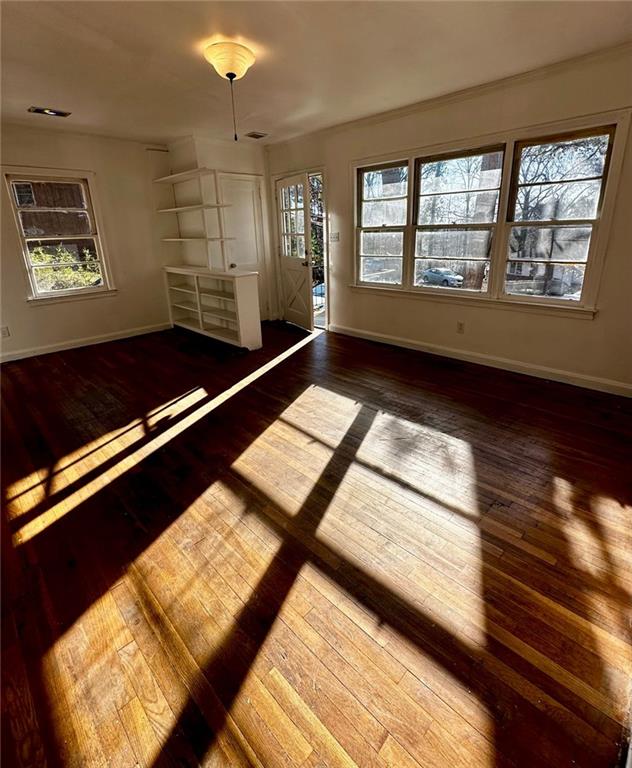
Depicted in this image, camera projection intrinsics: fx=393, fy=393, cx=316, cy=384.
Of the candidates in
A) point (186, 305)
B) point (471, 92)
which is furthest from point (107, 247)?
point (471, 92)

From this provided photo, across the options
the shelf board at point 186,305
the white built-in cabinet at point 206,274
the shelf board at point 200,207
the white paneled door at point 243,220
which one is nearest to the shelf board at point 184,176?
the white built-in cabinet at point 206,274

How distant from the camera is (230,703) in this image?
135 centimetres

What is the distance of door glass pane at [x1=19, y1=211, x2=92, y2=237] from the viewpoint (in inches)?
189

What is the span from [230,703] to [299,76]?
4230mm

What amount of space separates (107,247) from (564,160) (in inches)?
216

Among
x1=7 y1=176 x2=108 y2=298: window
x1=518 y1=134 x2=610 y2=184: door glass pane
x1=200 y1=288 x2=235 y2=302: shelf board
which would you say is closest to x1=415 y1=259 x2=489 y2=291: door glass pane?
x1=518 y1=134 x2=610 y2=184: door glass pane

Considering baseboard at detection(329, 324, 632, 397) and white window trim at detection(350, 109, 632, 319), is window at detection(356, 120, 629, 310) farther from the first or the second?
baseboard at detection(329, 324, 632, 397)

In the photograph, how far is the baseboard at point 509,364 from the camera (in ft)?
11.8

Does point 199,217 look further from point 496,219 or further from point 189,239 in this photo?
point 496,219

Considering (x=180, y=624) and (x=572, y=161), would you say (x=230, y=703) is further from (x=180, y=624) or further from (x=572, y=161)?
(x=572, y=161)

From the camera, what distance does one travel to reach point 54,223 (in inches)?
197

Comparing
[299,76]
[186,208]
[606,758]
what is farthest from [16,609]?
[186,208]

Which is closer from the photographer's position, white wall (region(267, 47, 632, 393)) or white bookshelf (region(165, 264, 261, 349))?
white wall (region(267, 47, 632, 393))

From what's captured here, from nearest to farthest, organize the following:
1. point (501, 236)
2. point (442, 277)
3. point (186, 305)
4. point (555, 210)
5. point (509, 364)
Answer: point (555, 210)
point (501, 236)
point (509, 364)
point (442, 277)
point (186, 305)
